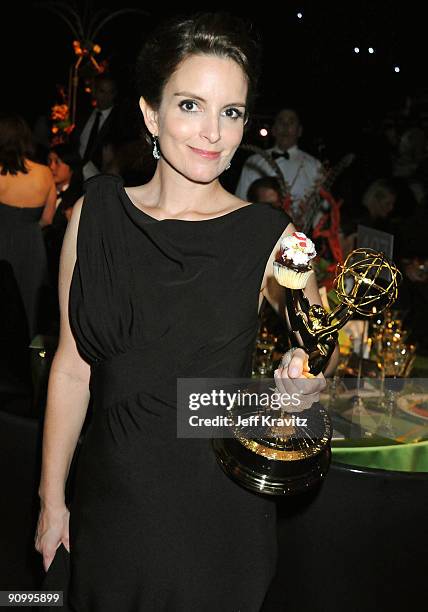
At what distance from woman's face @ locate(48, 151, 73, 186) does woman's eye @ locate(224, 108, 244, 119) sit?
4894 millimetres

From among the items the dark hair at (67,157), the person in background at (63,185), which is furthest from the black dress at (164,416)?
the dark hair at (67,157)

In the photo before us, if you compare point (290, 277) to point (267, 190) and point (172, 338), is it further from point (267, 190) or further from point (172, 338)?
point (267, 190)

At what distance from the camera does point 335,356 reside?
1697 millimetres

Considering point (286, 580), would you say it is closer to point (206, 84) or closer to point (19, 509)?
point (19, 509)

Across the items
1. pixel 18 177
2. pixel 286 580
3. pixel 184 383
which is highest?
pixel 18 177

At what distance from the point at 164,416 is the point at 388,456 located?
1.10 meters

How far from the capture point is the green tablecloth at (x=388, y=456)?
8.00ft

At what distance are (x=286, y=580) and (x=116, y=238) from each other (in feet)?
4.19

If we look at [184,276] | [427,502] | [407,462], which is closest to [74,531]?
[184,276]

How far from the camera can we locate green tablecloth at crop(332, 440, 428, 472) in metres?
2.44

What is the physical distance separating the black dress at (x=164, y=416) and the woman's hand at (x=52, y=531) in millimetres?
88

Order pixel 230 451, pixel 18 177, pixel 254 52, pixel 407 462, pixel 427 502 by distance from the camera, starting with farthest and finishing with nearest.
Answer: pixel 18 177 < pixel 407 462 < pixel 427 502 < pixel 254 52 < pixel 230 451

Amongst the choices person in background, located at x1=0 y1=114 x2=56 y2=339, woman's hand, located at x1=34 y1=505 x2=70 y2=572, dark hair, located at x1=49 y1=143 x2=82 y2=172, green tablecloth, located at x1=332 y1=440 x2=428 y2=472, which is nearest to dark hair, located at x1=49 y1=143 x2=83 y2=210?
dark hair, located at x1=49 y1=143 x2=82 y2=172

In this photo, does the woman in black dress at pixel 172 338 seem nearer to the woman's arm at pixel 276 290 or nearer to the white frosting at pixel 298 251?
the woman's arm at pixel 276 290
